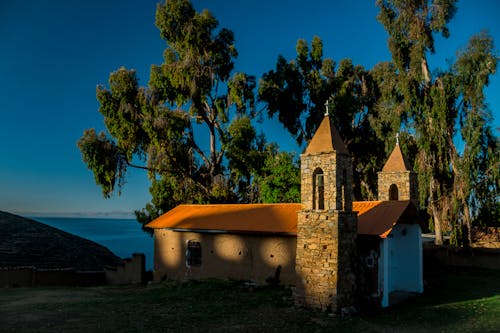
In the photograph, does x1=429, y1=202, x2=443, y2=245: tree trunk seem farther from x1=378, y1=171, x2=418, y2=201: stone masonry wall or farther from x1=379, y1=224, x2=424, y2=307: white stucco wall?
x1=379, y1=224, x2=424, y2=307: white stucco wall

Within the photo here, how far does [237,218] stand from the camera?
824 inches

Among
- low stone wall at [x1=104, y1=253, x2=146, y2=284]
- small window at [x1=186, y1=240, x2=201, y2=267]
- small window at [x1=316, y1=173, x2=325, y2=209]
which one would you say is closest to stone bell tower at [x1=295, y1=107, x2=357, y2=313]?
small window at [x1=316, y1=173, x2=325, y2=209]

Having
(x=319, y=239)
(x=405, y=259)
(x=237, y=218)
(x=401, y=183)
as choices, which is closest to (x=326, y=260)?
(x=319, y=239)

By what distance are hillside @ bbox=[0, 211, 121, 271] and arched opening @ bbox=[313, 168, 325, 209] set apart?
18.4m

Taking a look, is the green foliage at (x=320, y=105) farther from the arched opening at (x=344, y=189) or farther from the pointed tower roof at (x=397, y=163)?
the arched opening at (x=344, y=189)

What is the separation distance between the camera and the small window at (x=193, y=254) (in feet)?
69.0

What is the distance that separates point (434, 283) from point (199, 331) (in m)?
13.4

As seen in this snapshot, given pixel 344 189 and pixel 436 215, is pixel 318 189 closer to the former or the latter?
pixel 344 189

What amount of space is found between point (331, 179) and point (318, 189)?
2.94 ft

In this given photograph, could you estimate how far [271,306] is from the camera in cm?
1520

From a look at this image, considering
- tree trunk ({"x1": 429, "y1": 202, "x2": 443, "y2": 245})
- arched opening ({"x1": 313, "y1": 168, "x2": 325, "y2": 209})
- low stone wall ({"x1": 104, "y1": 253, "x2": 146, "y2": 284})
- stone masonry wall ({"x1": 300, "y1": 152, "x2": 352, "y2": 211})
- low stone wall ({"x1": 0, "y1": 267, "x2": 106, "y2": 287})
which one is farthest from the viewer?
tree trunk ({"x1": 429, "y1": 202, "x2": 443, "y2": 245})

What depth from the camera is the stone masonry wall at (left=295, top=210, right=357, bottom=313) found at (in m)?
→ 14.3

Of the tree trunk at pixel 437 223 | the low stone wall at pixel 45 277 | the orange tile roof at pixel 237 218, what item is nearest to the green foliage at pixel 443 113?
the tree trunk at pixel 437 223

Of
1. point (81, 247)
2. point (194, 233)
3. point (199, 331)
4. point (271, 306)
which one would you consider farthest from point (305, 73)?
point (199, 331)
